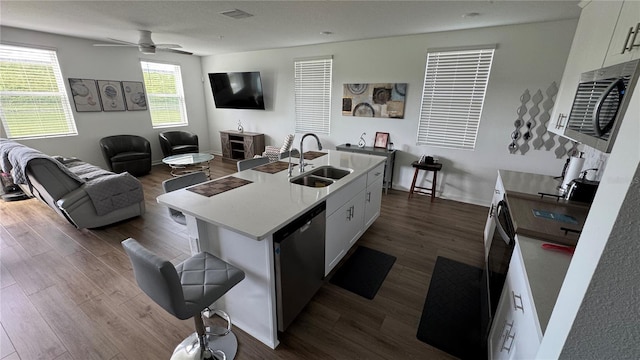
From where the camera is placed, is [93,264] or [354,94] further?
[354,94]

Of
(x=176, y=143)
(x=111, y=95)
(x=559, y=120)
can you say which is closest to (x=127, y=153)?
(x=176, y=143)

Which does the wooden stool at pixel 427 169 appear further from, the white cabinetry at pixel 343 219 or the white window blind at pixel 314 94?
the white window blind at pixel 314 94

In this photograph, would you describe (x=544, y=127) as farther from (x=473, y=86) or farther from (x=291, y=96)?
(x=291, y=96)

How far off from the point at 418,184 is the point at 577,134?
2.98 m

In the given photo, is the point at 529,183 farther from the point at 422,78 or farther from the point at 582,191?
the point at 422,78

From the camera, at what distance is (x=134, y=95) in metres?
5.48

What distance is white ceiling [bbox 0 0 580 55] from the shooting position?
2.72 m

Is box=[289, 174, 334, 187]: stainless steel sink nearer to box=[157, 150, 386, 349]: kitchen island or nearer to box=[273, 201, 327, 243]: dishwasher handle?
box=[157, 150, 386, 349]: kitchen island

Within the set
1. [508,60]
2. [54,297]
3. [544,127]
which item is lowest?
[54,297]

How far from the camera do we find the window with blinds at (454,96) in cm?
370

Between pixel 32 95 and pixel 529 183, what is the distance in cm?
719

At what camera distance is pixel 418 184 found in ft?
14.8

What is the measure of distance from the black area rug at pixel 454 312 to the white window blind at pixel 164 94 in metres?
6.54

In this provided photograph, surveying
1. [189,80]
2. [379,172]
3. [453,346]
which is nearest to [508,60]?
[379,172]
